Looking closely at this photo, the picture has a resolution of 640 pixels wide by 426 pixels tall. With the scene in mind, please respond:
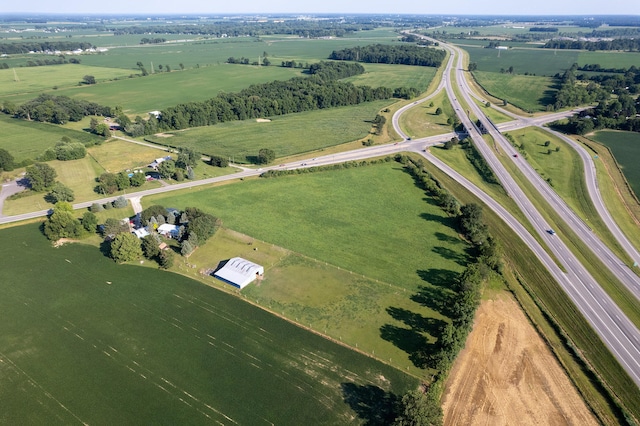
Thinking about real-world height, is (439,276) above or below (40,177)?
below

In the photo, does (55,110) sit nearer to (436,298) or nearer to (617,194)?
(436,298)

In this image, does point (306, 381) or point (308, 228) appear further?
point (308, 228)

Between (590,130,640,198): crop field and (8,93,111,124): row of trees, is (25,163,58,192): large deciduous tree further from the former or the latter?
(590,130,640,198): crop field

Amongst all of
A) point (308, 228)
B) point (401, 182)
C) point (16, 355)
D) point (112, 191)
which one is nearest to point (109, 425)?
point (16, 355)

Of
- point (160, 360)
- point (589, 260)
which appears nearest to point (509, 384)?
point (589, 260)

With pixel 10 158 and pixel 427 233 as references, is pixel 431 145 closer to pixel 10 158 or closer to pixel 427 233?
pixel 427 233

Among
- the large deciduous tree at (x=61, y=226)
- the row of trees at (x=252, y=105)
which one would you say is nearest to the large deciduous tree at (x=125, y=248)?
the large deciduous tree at (x=61, y=226)
